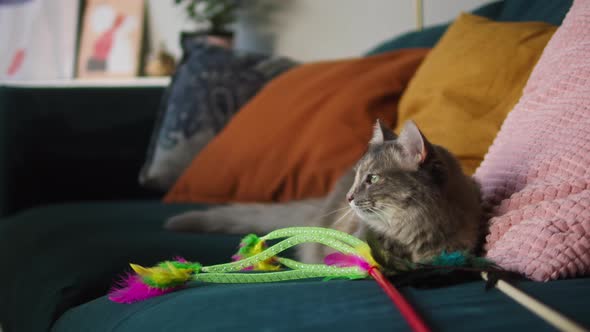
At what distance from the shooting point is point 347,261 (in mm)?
888

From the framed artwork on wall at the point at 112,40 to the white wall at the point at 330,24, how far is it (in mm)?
330

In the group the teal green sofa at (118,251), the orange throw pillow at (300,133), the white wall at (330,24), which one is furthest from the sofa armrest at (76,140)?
the white wall at (330,24)

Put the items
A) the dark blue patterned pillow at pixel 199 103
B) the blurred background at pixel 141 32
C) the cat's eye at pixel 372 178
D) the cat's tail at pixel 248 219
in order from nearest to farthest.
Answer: the cat's eye at pixel 372 178, the cat's tail at pixel 248 219, the dark blue patterned pillow at pixel 199 103, the blurred background at pixel 141 32

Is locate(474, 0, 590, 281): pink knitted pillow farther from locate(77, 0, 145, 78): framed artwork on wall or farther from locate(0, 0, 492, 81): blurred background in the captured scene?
locate(77, 0, 145, 78): framed artwork on wall

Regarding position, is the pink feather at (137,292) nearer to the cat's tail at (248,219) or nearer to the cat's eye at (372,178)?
the cat's eye at (372,178)

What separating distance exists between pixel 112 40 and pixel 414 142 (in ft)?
12.0

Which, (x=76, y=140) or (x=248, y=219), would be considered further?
(x=76, y=140)

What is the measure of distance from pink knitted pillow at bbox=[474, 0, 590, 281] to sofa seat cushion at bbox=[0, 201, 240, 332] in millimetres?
581

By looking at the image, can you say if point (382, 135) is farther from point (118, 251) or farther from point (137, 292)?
point (118, 251)

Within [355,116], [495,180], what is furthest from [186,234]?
[495,180]

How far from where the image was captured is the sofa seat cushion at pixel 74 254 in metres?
1.17

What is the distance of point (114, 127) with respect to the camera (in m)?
2.50

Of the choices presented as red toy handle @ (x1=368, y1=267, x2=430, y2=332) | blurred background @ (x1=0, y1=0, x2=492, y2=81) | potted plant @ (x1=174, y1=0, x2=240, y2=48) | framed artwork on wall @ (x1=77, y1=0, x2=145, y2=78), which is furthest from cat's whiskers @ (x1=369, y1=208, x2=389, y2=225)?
framed artwork on wall @ (x1=77, y1=0, x2=145, y2=78)

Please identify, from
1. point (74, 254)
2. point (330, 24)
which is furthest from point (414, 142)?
point (330, 24)
